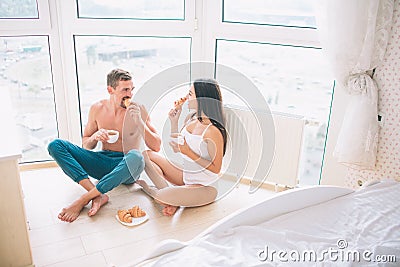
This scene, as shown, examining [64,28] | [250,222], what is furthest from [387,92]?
[64,28]

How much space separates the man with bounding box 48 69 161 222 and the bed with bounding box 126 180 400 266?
111 centimetres

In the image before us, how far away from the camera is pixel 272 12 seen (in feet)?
8.21

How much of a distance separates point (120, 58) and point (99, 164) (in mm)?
838

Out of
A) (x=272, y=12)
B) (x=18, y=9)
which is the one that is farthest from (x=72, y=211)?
(x=272, y=12)

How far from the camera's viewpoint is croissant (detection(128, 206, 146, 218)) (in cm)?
224

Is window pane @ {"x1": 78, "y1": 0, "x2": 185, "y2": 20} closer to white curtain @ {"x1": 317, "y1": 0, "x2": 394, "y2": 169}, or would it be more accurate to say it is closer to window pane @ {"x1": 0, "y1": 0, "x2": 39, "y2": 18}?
window pane @ {"x1": 0, "y1": 0, "x2": 39, "y2": 18}

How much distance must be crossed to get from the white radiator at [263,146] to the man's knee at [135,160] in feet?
2.07

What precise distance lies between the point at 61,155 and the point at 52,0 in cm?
105

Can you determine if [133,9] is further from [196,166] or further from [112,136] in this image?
[196,166]

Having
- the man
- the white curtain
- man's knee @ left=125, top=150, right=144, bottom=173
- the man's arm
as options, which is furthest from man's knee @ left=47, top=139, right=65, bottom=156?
the white curtain

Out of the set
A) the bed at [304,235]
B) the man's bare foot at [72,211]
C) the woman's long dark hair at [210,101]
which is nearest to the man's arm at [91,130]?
the man's bare foot at [72,211]

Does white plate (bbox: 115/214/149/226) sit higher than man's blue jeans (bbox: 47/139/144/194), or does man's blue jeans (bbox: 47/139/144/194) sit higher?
man's blue jeans (bbox: 47/139/144/194)

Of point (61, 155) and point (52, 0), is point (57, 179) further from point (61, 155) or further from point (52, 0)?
point (52, 0)

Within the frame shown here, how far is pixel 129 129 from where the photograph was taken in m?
2.50
